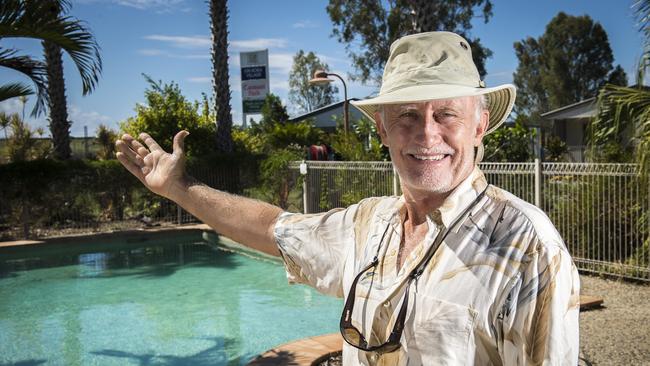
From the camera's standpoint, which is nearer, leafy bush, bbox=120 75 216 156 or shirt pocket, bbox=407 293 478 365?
shirt pocket, bbox=407 293 478 365

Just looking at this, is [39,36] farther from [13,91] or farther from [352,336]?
[352,336]

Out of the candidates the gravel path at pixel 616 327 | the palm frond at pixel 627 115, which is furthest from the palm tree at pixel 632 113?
the gravel path at pixel 616 327

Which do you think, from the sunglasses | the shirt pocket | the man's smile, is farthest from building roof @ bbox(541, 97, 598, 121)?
the shirt pocket

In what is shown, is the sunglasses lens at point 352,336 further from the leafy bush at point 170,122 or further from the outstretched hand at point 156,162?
the leafy bush at point 170,122

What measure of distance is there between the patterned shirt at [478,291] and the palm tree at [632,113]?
5993 mm

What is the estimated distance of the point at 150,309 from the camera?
834cm

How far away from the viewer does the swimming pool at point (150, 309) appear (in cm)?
661

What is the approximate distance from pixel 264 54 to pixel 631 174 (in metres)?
31.1

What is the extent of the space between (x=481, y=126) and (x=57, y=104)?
50.3ft

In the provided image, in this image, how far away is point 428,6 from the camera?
1148 cm

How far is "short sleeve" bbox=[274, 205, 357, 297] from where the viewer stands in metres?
1.78

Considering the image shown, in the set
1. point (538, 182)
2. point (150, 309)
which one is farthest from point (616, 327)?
point (150, 309)

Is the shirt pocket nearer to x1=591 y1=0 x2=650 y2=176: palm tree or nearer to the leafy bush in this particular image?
x1=591 y1=0 x2=650 y2=176: palm tree

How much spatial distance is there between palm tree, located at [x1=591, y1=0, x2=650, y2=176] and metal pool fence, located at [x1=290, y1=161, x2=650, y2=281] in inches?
18.0
